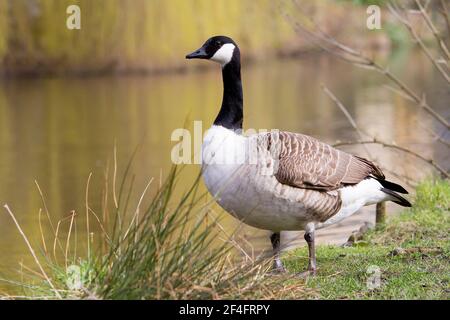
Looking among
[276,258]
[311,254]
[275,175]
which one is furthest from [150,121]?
[275,175]

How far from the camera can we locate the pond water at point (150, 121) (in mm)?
11024

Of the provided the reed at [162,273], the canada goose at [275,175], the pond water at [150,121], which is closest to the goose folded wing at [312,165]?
the canada goose at [275,175]

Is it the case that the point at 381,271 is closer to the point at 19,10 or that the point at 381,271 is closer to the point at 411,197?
the point at 411,197

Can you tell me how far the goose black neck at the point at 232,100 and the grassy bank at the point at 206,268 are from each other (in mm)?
699

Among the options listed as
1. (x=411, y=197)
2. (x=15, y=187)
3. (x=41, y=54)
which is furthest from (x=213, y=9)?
(x=411, y=197)

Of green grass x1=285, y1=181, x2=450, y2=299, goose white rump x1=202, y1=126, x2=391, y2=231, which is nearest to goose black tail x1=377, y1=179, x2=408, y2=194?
green grass x1=285, y1=181, x2=450, y2=299

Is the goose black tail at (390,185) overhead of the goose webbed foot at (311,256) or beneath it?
overhead

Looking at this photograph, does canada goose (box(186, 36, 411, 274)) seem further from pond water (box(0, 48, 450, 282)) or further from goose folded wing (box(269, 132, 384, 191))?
pond water (box(0, 48, 450, 282))

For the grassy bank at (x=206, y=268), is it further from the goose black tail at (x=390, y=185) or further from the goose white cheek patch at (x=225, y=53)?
the goose white cheek patch at (x=225, y=53)

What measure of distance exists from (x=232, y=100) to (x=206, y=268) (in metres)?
1.38

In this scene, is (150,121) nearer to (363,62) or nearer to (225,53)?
(363,62)

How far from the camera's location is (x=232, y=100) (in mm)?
6203

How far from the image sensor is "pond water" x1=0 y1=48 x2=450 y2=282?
1102 cm

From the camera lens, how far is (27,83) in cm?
2675
